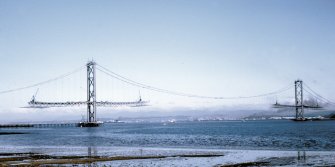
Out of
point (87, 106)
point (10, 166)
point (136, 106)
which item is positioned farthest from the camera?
point (136, 106)

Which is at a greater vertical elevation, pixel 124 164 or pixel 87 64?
pixel 87 64

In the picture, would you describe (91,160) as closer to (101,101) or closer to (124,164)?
(124,164)

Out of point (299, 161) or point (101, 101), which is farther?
point (101, 101)

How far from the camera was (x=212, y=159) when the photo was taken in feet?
99.1

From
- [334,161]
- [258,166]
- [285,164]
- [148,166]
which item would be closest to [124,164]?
[148,166]

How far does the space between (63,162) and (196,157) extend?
10273mm

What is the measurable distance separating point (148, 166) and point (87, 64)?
135 metres

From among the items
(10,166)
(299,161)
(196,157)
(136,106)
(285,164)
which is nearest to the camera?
(10,166)

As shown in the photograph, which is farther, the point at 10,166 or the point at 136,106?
the point at 136,106

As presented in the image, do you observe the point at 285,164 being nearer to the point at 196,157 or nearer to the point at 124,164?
the point at 196,157

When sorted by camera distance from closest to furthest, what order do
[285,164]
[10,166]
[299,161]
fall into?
[10,166], [285,164], [299,161]

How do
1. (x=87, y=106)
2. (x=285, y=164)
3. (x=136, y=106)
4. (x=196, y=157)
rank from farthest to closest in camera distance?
1. (x=136, y=106)
2. (x=87, y=106)
3. (x=196, y=157)
4. (x=285, y=164)

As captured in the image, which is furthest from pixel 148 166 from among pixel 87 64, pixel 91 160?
pixel 87 64

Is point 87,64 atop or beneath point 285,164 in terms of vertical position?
atop
